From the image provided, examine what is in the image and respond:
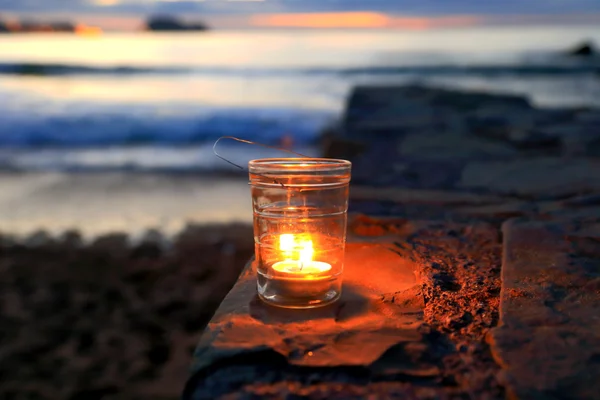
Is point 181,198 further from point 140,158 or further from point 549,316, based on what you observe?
point 549,316

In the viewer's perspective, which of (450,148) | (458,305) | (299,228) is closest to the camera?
(458,305)

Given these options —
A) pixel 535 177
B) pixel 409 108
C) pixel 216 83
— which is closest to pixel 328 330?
pixel 535 177

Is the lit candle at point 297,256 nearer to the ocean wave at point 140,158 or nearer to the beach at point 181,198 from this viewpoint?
the beach at point 181,198

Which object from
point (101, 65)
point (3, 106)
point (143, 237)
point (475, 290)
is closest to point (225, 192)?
point (143, 237)

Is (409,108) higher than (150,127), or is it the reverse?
(409,108)

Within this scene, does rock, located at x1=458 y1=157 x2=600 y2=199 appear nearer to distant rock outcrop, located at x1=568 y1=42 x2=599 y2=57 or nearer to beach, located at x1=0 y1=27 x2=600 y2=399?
beach, located at x1=0 y1=27 x2=600 y2=399

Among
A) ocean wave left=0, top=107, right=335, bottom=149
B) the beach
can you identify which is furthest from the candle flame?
ocean wave left=0, top=107, right=335, bottom=149

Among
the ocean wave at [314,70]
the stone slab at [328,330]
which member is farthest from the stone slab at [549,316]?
the ocean wave at [314,70]
